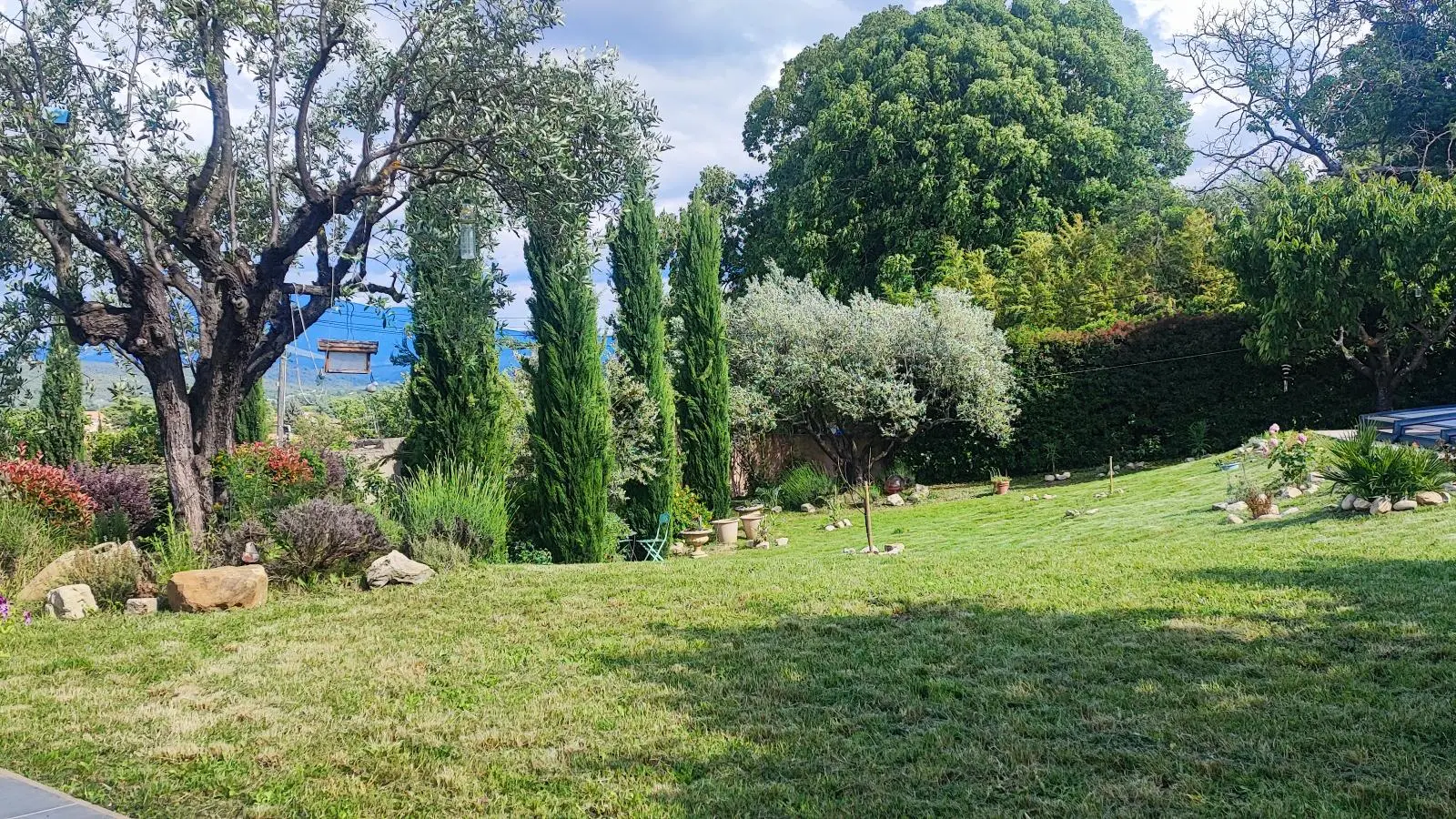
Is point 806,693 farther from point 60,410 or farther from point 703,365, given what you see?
point 60,410

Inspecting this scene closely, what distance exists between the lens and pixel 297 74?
342 inches

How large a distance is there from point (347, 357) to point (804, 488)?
24.8ft

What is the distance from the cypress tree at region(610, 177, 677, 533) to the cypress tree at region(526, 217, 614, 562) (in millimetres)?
1697

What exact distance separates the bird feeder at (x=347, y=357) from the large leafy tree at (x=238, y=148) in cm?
229

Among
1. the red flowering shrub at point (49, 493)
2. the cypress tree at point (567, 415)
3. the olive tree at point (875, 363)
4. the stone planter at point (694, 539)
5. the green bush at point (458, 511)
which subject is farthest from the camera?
the olive tree at point (875, 363)

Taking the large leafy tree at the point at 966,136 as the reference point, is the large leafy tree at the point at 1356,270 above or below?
below

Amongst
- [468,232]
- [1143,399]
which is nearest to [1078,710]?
[468,232]

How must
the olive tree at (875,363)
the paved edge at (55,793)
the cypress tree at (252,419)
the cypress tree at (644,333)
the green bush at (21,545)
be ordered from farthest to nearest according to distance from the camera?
1. the olive tree at (875,363)
2. the cypress tree at (252,419)
3. the cypress tree at (644,333)
4. the green bush at (21,545)
5. the paved edge at (55,793)

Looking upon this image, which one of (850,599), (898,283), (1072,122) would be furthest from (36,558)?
(1072,122)

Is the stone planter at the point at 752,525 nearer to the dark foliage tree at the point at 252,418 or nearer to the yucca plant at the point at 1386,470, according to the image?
the yucca plant at the point at 1386,470

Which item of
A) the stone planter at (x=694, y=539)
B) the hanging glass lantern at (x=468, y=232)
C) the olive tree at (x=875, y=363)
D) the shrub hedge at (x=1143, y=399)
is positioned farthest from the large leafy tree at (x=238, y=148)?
the shrub hedge at (x=1143, y=399)

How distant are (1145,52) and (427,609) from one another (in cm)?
2464

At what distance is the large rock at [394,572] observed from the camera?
7551 millimetres

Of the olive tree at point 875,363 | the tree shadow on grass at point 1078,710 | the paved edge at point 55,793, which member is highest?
the olive tree at point 875,363
